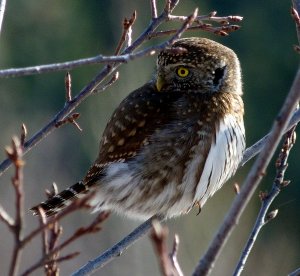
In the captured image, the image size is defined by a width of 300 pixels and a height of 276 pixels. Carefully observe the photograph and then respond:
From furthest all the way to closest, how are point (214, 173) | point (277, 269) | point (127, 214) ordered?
point (277, 269) → point (127, 214) → point (214, 173)

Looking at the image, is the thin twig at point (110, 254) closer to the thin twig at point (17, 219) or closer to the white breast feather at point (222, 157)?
the white breast feather at point (222, 157)

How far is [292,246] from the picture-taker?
58.0 feet

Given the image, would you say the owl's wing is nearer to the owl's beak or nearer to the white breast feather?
the owl's beak

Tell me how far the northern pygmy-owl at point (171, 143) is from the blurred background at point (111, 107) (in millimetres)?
8301

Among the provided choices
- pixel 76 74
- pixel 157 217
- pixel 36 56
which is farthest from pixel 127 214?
pixel 36 56

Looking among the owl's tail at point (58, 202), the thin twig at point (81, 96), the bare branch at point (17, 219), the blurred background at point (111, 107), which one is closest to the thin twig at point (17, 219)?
the bare branch at point (17, 219)

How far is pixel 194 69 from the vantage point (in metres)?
5.01

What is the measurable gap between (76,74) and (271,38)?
480cm

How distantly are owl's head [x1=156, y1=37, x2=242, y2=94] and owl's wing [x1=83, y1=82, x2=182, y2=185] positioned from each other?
0.11 metres

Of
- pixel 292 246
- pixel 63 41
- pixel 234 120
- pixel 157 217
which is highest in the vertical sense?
pixel 234 120

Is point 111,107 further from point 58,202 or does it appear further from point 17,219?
point 17,219

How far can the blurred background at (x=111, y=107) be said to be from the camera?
626 inches

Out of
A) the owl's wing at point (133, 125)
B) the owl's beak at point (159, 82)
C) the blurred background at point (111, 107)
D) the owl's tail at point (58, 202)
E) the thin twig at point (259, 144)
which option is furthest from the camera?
the blurred background at point (111, 107)

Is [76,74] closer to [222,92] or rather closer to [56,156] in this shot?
[56,156]
